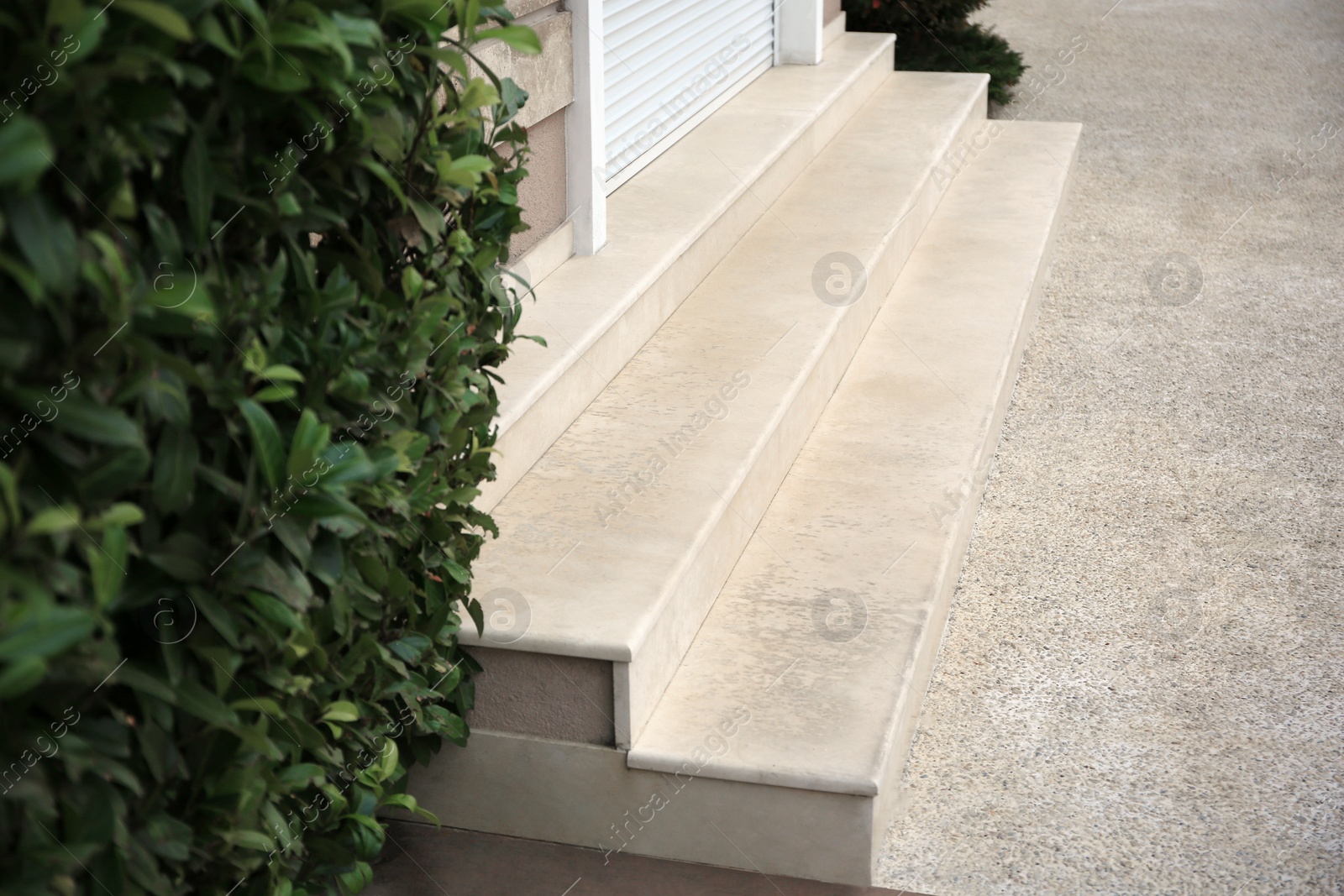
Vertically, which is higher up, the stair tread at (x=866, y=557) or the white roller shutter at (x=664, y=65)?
the white roller shutter at (x=664, y=65)

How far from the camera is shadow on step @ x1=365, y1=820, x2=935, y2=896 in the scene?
2.40 metres

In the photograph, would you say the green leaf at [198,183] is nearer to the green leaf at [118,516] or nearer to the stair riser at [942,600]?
the green leaf at [118,516]

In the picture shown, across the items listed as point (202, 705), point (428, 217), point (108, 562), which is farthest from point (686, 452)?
point (108, 562)

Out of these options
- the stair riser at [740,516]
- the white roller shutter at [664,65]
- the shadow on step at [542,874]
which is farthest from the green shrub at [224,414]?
the white roller shutter at [664,65]

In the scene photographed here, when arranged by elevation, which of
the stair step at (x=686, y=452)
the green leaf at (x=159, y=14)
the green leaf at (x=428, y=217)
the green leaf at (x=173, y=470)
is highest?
the green leaf at (x=159, y=14)

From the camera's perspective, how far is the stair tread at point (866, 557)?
2473mm

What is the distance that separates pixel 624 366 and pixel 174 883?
2.24m

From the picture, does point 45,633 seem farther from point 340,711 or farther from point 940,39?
point 940,39

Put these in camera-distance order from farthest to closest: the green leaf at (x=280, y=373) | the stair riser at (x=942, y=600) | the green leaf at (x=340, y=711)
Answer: the stair riser at (x=942, y=600) → the green leaf at (x=340, y=711) → the green leaf at (x=280, y=373)

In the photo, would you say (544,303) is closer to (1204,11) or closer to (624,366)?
A: (624,366)

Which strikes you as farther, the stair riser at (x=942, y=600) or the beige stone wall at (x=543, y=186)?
the beige stone wall at (x=543, y=186)

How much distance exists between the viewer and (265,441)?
1.50 m

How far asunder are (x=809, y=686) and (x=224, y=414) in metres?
1.50

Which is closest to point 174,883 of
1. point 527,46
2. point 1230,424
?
point 527,46
